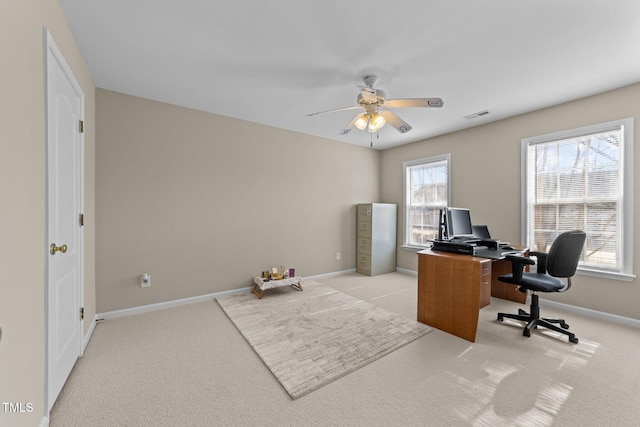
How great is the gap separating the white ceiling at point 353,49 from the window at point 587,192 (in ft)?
1.76

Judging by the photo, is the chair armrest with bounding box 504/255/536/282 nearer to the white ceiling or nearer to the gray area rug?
the gray area rug

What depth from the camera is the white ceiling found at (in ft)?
5.76

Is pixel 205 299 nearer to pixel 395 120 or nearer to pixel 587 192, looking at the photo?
pixel 395 120

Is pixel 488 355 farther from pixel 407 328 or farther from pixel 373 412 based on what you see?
pixel 373 412

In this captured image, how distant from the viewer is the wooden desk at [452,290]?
236 cm

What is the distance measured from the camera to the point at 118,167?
2.92 metres

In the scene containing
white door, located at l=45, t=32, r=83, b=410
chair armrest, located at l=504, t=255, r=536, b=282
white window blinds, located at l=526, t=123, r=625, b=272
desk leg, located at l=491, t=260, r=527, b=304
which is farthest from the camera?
desk leg, located at l=491, t=260, r=527, b=304

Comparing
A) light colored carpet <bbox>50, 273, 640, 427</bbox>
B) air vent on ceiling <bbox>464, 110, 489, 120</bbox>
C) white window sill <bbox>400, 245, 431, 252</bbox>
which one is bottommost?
light colored carpet <bbox>50, 273, 640, 427</bbox>

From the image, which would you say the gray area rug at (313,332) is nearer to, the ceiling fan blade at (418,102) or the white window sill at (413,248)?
the white window sill at (413,248)

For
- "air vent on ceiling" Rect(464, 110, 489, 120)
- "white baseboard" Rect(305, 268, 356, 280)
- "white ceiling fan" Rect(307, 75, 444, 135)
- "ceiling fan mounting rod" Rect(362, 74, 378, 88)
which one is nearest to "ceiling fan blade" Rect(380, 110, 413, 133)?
"white ceiling fan" Rect(307, 75, 444, 135)

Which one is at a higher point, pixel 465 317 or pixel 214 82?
pixel 214 82

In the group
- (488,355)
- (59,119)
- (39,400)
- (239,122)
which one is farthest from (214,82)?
(488,355)

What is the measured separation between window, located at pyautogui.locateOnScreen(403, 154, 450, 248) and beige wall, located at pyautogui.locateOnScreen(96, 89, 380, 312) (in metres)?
1.46

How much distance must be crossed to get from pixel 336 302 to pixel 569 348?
234 cm
